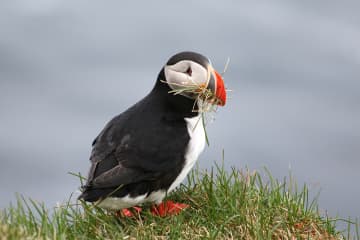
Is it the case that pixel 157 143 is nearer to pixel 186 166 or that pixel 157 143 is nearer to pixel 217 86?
pixel 186 166

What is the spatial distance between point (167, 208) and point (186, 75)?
127 cm

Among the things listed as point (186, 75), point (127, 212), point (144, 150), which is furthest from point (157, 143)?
point (127, 212)

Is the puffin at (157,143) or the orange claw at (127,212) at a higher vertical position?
the puffin at (157,143)

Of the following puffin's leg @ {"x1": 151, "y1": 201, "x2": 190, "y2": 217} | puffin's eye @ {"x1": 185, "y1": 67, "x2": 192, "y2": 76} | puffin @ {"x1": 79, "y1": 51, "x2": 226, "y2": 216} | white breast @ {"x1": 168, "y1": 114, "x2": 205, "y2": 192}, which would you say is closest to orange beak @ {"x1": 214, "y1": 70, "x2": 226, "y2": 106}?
puffin @ {"x1": 79, "y1": 51, "x2": 226, "y2": 216}

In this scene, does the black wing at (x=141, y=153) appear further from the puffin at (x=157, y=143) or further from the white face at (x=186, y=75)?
the white face at (x=186, y=75)

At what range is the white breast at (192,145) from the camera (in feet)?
20.3

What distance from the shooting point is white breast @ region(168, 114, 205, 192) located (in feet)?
20.3

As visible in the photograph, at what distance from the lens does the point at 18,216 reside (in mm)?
5797

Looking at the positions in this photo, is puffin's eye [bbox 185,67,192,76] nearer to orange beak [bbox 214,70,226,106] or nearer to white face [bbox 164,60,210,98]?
white face [bbox 164,60,210,98]

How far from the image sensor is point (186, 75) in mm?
6117

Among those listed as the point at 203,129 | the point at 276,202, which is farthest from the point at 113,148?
the point at 276,202

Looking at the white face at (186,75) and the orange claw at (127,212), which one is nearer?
the white face at (186,75)

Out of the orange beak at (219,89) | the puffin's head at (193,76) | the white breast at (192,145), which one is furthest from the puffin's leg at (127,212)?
the orange beak at (219,89)

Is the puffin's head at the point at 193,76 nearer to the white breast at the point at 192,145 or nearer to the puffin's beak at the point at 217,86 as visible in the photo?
the puffin's beak at the point at 217,86
